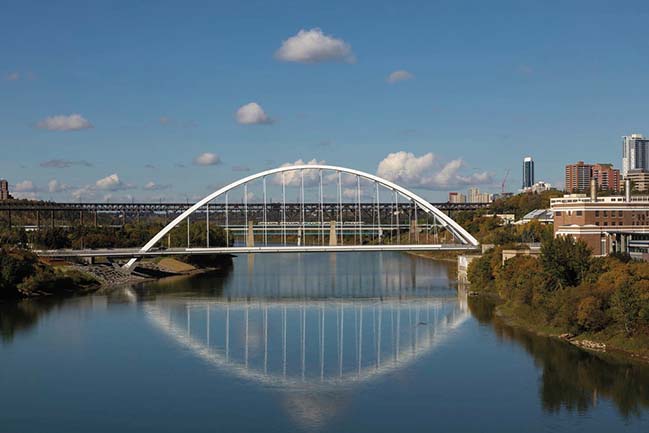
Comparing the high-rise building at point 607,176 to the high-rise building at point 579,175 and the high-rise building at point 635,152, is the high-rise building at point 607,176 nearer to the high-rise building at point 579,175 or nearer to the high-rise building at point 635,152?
the high-rise building at point 579,175

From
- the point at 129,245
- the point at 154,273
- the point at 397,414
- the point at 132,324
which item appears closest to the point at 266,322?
the point at 132,324

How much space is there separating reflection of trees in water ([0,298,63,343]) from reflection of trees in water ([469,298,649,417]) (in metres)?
14.0

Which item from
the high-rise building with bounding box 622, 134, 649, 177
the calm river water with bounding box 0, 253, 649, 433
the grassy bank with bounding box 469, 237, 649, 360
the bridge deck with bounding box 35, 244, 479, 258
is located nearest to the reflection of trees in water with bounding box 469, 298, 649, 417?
the calm river water with bounding box 0, 253, 649, 433

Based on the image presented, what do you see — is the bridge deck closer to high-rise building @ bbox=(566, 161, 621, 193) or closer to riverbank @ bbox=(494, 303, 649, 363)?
riverbank @ bbox=(494, 303, 649, 363)

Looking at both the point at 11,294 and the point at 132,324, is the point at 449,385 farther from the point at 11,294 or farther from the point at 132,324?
the point at 11,294

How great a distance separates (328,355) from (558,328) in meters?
6.31

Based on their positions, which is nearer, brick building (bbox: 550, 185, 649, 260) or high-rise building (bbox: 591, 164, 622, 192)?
brick building (bbox: 550, 185, 649, 260)

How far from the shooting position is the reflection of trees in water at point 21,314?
950 inches

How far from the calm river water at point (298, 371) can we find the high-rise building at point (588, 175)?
79215 mm

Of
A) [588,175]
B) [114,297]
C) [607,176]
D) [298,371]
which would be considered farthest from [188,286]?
[588,175]

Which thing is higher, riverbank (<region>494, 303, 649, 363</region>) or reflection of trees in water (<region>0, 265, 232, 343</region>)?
reflection of trees in water (<region>0, 265, 232, 343</region>)

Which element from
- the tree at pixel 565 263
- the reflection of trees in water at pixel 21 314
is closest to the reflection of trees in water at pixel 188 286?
the reflection of trees in water at pixel 21 314

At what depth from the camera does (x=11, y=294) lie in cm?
3169

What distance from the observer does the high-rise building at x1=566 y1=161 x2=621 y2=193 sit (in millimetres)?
103375
